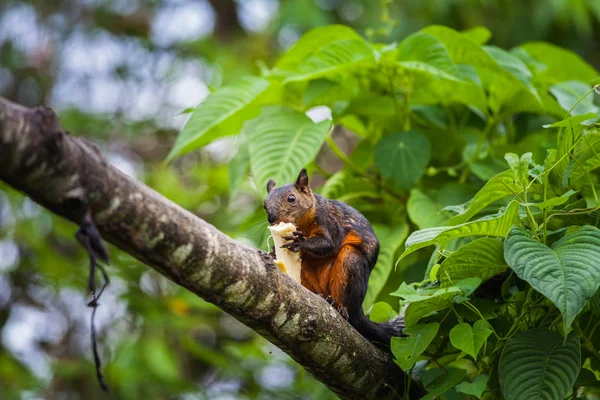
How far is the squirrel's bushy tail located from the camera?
7.64ft

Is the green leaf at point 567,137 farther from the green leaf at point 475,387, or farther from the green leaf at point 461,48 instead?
the green leaf at point 461,48

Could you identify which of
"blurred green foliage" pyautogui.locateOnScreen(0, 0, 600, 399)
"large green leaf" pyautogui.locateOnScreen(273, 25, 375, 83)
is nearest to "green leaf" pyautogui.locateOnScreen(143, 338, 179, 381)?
"blurred green foliage" pyautogui.locateOnScreen(0, 0, 600, 399)

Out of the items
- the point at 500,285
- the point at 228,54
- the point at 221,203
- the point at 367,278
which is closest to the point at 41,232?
the point at 221,203

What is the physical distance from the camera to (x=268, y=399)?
455 cm

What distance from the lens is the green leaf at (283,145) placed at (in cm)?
272

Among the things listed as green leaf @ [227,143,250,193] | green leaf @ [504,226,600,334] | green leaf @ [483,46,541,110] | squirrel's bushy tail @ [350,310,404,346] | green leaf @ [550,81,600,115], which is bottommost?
squirrel's bushy tail @ [350,310,404,346]

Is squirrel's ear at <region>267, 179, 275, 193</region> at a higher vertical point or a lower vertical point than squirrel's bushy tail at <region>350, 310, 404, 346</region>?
higher

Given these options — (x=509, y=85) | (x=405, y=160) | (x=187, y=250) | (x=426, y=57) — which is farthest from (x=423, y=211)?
(x=187, y=250)

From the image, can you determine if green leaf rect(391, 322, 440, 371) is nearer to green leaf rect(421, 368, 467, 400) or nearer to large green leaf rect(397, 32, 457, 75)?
green leaf rect(421, 368, 467, 400)

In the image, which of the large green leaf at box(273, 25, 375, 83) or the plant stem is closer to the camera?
the large green leaf at box(273, 25, 375, 83)

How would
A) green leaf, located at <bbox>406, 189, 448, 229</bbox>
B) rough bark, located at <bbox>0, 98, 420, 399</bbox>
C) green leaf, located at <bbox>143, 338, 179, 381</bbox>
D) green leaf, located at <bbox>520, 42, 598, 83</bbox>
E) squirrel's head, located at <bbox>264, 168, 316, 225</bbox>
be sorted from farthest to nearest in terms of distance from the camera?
1. green leaf, located at <bbox>143, 338, 179, 381</bbox>
2. green leaf, located at <bbox>520, 42, 598, 83</bbox>
3. green leaf, located at <bbox>406, 189, 448, 229</bbox>
4. squirrel's head, located at <bbox>264, 168, 316, 225</bbox>
5. rough bark, located at <bbox>0, 98, 420, 399</bbox>

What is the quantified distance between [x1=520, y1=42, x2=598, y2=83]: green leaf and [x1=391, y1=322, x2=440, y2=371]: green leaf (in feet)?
6.27

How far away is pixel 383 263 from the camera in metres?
2.71

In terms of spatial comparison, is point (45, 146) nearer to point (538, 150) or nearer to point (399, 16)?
point (538, 150)
